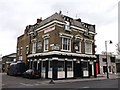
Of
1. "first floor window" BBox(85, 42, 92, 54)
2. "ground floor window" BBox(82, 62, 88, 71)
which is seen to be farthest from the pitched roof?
"ground floor window" BBox(82, 62, 88, 71)

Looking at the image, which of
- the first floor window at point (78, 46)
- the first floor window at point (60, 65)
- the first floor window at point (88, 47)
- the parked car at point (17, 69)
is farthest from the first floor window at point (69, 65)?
the parked car at point (17, 69)

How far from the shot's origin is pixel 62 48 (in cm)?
2769

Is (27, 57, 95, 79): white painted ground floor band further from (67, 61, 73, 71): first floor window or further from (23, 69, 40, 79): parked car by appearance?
(23, 69, 40, 79): parked car

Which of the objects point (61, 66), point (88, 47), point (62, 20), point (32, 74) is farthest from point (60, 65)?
point (88, 47)

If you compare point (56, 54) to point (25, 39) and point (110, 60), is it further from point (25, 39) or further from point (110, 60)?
point (110, 60)

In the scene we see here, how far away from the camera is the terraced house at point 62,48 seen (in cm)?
2691

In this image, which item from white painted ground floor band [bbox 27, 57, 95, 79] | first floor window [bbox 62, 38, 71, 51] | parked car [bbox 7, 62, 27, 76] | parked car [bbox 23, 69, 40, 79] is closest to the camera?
white painted ground floor band [bbox 27, 57, 95, 79]

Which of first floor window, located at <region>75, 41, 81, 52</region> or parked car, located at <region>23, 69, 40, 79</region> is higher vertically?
first floor window, located at <region>75, 41, 81, 52</region>

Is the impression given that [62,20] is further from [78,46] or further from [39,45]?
[39,45]

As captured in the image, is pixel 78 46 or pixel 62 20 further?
pixel 78 46

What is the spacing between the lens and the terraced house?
26.9 metres

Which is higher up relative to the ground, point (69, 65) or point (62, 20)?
point (62, 20)

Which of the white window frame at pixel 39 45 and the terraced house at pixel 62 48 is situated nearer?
the terraced house at pixel 62 48

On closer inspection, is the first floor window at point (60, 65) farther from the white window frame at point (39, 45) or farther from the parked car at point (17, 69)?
the parked car at point (17, 69)
